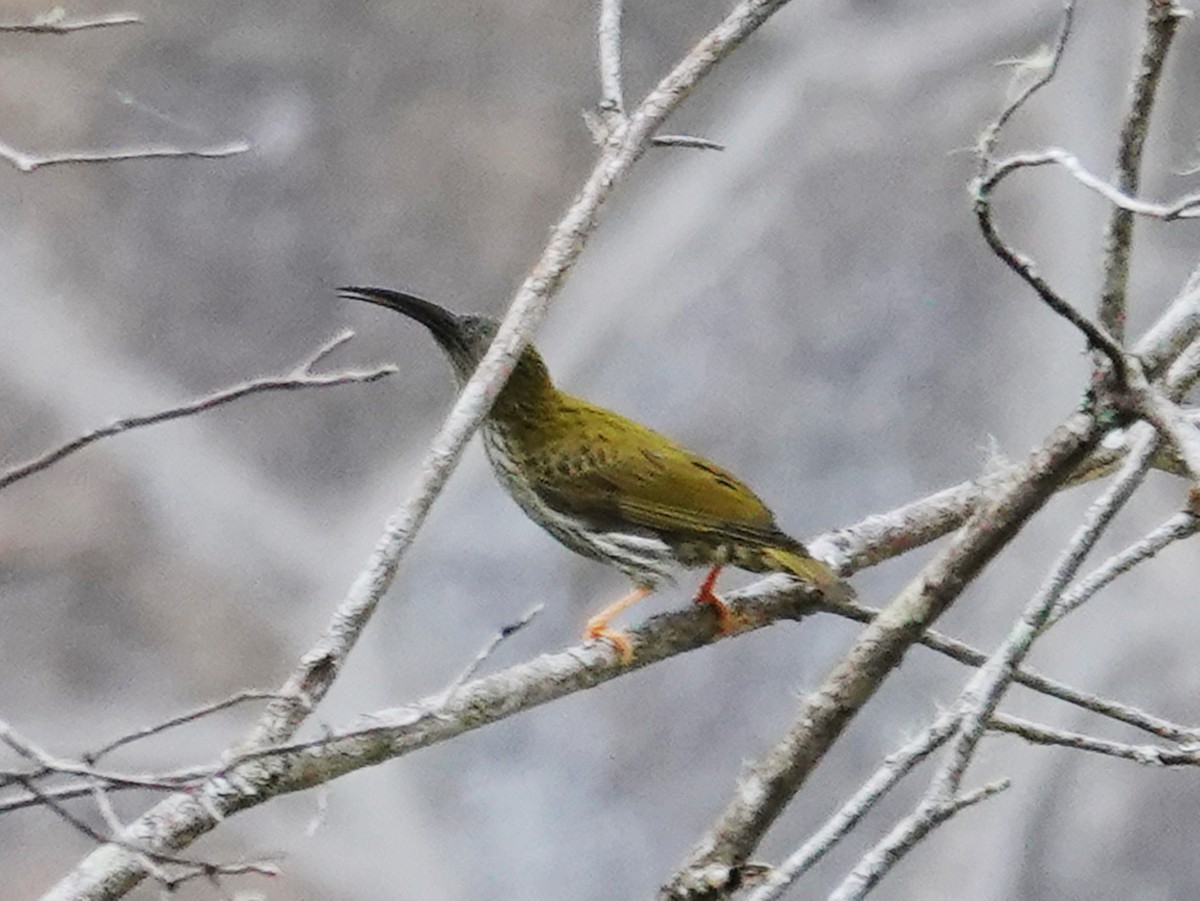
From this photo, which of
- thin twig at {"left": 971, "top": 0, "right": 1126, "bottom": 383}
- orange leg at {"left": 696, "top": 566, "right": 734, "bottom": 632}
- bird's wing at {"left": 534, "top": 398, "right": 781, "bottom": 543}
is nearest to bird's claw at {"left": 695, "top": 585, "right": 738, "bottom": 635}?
orange leg at {"left": 696, "top": 566, "right": 734, "bottom": 632}

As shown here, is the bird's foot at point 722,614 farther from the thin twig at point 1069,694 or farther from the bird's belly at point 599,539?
the bird's belly at point 599,539

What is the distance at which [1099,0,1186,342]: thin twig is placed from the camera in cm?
72

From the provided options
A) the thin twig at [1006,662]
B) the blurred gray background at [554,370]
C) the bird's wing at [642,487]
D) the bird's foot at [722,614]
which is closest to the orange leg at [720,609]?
the bird's foot at [722,614]

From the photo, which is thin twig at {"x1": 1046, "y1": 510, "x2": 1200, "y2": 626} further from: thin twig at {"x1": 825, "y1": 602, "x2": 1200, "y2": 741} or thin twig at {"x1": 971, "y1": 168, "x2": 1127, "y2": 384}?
thin twig at {"x1": 971, "y1": 168, "x2": 1127, "y2": 384}

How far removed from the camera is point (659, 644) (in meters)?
1.14

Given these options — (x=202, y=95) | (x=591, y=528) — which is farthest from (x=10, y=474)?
(x=202, y=95)

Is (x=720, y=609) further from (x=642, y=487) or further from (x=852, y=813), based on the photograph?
(x=852, y=813)

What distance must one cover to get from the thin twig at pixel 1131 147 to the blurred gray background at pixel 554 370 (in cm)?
105

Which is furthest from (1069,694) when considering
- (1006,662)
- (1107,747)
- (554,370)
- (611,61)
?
(554,370)

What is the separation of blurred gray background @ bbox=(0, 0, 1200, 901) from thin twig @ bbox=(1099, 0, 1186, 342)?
1.05m

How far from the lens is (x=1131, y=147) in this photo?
2.45 feet

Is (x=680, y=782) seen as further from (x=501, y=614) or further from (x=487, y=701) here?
(x=487, y=701)

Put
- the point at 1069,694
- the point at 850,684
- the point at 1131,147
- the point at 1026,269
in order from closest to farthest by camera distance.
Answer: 1. the point at 1026,269
2. the point at 1131,147
3. the point at 850,684
4. the point at 1069,694

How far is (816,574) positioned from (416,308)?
1.20 feet
